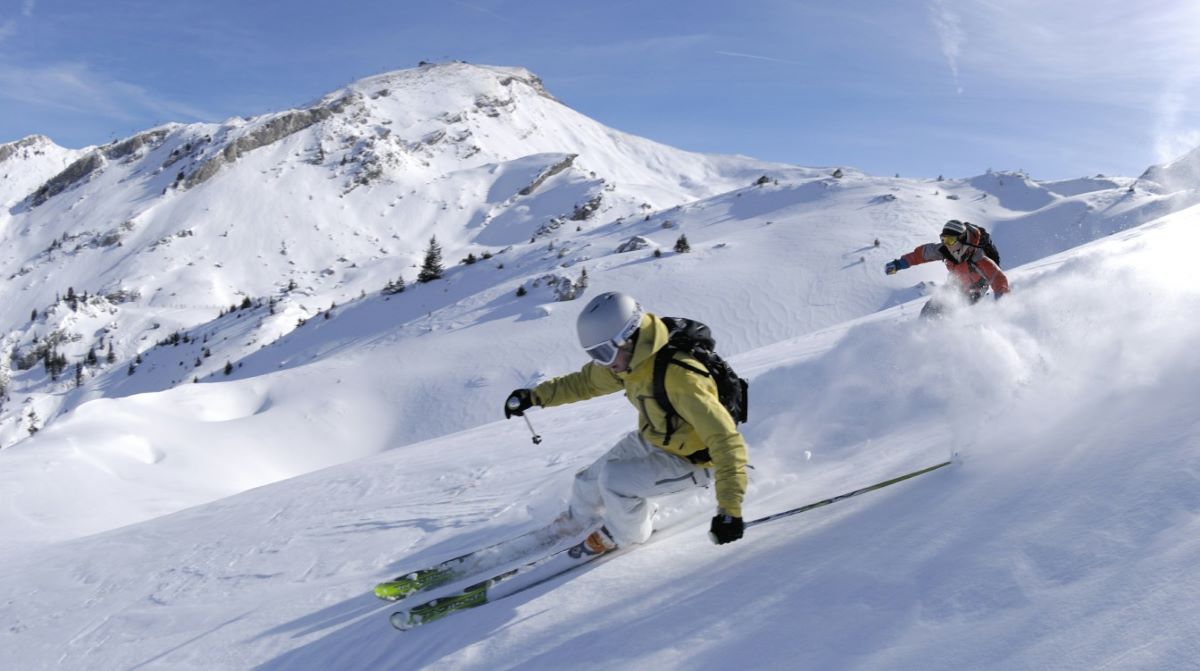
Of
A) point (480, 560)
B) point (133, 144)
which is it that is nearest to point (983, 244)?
point (480, 560)

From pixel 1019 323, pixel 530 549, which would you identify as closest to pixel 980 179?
pixel 1019 323

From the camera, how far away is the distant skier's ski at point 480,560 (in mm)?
5180

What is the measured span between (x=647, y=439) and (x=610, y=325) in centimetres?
88

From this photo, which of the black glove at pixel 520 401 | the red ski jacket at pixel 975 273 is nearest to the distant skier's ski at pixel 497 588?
the black glove at pixel 520 401

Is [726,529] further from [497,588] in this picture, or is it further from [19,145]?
[19,145]

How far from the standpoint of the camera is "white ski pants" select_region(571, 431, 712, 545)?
4578mm

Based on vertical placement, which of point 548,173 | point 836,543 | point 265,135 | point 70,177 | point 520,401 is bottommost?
point 836,543

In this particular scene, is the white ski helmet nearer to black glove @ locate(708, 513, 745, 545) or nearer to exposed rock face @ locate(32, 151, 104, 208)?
black glove @ locate(708, 513, 745, 545)

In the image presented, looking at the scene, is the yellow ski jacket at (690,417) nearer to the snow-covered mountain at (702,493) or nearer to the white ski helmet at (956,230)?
the snow-covered mountain at (702,493)

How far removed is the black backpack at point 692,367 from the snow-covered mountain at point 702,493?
0.87 metres

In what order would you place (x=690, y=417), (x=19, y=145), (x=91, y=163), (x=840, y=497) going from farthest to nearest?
1. (x=19, y=145)
2. (x=91, y=163)
3. (x=840, y=497)
4. (x=690, y=417)

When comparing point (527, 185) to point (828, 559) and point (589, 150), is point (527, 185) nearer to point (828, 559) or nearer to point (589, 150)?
point (589, 150)

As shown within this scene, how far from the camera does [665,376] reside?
419cm

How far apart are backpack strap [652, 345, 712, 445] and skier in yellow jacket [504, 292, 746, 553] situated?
2 centimetres
